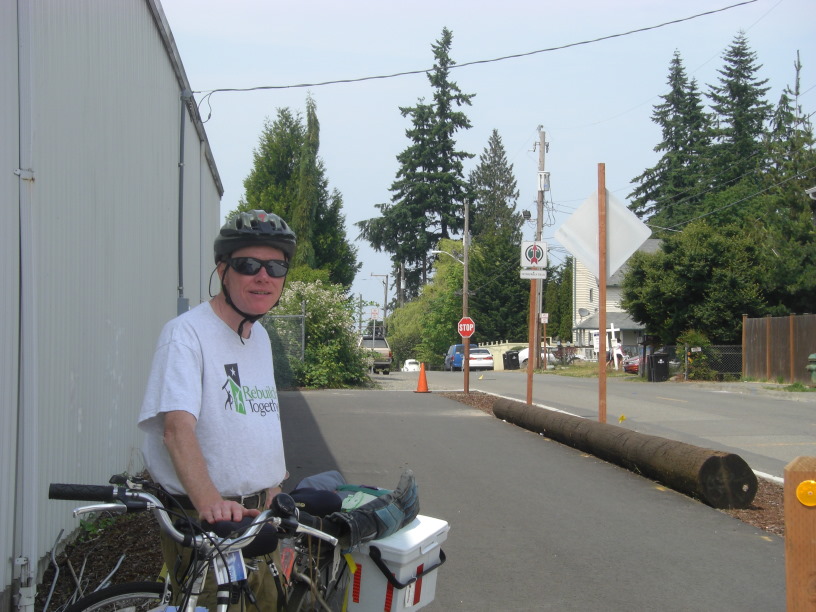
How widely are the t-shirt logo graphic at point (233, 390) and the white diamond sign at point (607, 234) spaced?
331 inches

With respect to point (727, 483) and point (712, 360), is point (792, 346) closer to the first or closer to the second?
point (712, 360)

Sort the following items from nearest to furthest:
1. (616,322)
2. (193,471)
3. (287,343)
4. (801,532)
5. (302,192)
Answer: (193,471), (801,532), (287,343), (302,192), (616,322)

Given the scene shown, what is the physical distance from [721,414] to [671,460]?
30.9 feet

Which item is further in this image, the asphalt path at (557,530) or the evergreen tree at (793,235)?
the evergreen tree at (793,235)

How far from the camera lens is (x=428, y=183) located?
71938mm

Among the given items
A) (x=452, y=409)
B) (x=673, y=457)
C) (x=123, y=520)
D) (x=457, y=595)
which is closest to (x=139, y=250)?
(x=123, y=520)

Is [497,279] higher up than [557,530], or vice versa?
[497,279]

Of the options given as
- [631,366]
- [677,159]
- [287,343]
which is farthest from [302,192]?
[677,159]

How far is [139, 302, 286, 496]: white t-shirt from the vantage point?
9.71 feet

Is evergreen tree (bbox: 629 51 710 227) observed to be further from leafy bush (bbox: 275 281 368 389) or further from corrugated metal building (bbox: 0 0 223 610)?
corrugated metal building (bbox: 0 0 223 610)

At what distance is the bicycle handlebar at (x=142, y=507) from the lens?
257cm

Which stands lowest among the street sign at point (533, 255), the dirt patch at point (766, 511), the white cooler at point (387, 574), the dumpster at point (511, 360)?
the dumpster at point (511, 360)

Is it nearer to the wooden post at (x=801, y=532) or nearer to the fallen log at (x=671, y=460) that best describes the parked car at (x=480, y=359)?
the fallen log at (x=671, y=460)

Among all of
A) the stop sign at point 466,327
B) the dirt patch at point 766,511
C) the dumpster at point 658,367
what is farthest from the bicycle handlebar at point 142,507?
the dumpster at point 658,367
